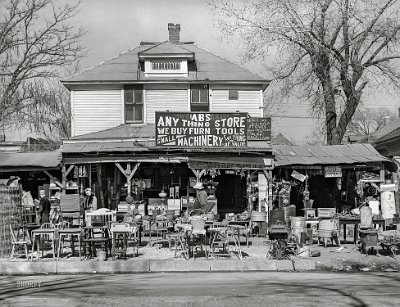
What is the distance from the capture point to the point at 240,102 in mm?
28922

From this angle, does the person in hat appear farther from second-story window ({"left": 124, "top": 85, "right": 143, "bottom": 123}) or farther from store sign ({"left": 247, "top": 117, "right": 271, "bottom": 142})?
second-story window ({"left": 124, "top": 85, "right": 143, "bottom": 123})

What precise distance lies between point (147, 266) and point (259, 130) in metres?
10.5

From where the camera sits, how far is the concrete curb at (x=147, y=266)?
49.7ft

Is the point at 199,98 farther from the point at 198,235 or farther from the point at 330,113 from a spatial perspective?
the point at 198,235

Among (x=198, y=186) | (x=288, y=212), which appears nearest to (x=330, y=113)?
(x=288, y=212)

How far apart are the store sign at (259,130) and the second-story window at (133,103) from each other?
20.2ft

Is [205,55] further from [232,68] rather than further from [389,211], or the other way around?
[389,211]

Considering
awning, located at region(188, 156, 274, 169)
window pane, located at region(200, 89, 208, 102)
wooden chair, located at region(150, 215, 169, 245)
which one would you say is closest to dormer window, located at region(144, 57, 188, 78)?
window pane, located at region(200, 89, 208, 102)

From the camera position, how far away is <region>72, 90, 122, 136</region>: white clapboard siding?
2827 centimetres

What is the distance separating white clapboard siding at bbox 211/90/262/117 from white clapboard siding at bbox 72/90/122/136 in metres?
4.44

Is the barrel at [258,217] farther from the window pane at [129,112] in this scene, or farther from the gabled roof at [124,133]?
the window pane at [129,112]

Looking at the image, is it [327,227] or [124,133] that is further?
[124,133]

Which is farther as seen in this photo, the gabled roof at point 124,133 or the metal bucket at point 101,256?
the gabled roof at point 124,133

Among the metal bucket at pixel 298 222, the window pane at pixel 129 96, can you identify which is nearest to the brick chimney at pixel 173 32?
the window pane at pixel 129 96
